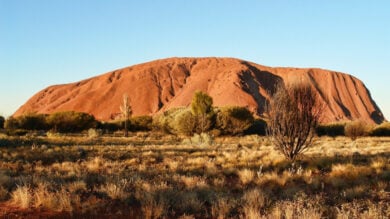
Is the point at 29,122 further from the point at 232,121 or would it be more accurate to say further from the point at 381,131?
the point at 381,131

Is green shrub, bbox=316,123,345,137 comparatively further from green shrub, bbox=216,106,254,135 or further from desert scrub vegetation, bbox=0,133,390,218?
desert scrub vegetation, bbox=0,133,390,218

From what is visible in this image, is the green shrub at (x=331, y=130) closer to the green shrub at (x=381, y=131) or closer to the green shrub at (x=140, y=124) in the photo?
the green shrub at (x=381, y=131)

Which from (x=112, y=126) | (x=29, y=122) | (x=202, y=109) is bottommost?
(x=112, y=126)

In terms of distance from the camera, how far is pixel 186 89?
104625mm

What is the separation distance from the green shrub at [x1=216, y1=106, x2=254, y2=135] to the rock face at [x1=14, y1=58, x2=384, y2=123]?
123 feet

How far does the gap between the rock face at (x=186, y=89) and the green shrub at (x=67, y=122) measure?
43.8m

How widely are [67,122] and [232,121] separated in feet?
75.6

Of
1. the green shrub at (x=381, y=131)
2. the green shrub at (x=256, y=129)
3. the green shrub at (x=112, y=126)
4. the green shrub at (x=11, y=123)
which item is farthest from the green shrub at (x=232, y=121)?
the green shrub at (x=11, y=123)

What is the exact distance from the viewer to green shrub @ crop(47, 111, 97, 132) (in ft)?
168

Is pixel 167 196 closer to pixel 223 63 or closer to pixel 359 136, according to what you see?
pixel 359 136

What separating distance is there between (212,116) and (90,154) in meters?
29.3


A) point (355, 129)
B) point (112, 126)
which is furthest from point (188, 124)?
point (355, 129)

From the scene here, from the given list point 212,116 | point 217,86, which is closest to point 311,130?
point 212,116

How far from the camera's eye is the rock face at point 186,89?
9981 cm
